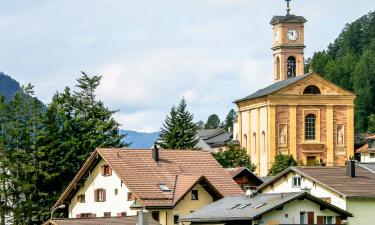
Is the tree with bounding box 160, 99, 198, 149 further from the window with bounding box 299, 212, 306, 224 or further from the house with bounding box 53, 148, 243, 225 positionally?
the window with bounding box 299, 212, 306, 224

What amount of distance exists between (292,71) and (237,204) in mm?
83381

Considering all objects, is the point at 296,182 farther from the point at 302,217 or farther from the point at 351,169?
the point at 302,217

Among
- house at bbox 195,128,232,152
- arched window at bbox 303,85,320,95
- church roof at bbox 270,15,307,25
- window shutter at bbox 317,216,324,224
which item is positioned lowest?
window shutter at bbox 317,216,324,224

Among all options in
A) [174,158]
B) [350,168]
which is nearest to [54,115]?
[174,158]

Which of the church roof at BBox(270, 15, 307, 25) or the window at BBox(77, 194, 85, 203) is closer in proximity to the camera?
the window at BBox(77, 194, 85, 203)

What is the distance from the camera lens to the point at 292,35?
16112 cm

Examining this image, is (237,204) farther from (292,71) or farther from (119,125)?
(292,71)

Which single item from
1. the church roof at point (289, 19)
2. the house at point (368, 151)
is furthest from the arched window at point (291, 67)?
the house at point (368, 151)

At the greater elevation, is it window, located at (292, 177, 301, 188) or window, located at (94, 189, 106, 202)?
window, located at (292, 177, 301, 188)

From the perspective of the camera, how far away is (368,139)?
5625 inches

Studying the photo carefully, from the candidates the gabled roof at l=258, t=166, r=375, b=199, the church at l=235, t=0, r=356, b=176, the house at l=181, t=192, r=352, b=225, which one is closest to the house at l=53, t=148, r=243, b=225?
Answer: the gabled roof at l=258, t=166, r=375, b=199

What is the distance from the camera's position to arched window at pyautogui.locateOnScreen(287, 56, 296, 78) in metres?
160

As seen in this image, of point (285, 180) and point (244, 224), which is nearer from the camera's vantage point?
point (244, 224)

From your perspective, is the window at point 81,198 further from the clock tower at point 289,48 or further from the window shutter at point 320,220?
the clock tower at point 289,48
